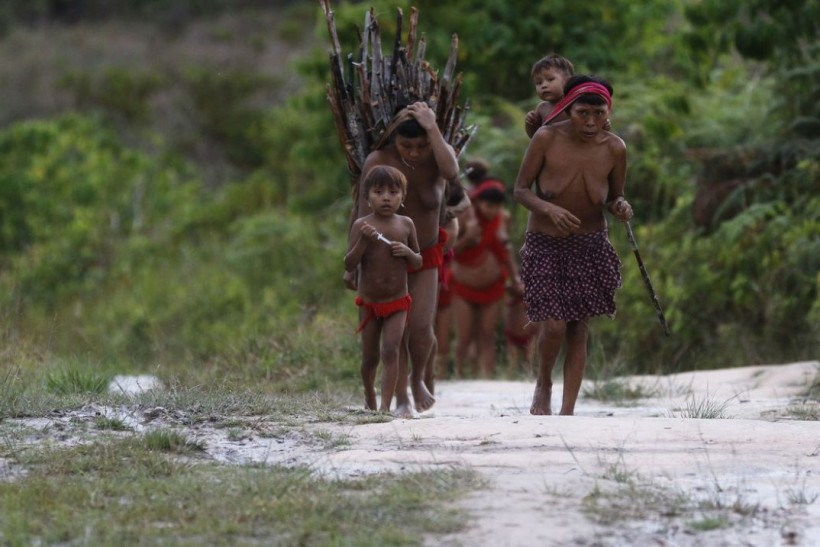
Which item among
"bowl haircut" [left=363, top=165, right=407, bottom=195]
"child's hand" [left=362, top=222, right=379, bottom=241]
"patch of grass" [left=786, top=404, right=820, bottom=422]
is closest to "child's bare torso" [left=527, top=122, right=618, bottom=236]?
"bowl haircut" [left=363, top=165, right=407, bottom=195]

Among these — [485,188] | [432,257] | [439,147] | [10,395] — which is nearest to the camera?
[10,395]

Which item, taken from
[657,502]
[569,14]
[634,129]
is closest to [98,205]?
[569,14]

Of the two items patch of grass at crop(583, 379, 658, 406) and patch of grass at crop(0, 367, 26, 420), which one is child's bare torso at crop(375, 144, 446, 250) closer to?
patch of grass at crop(583, 379, 658, 406)

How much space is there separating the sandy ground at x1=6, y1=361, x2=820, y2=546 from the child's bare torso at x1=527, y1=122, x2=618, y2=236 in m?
1.20

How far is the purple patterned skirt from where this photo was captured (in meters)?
7.00

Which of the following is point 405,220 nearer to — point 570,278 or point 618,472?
point 570,278

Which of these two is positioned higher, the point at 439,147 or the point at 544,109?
the point at 544,109

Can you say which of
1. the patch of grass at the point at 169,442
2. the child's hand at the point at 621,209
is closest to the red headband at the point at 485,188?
the child's hand at the point at 621,209

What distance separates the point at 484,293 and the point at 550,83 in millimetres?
4646

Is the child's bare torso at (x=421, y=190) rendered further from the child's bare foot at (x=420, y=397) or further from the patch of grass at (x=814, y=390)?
the patch of grass at (x=814, y=390)

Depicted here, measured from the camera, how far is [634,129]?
534 inches

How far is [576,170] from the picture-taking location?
690 cm

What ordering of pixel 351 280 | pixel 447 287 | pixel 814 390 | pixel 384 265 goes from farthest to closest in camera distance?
Result: pixel 447 287 < pixel 814 390 < pixel 351 280 < pixel 384 265

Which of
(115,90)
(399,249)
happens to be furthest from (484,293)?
(115,90)
